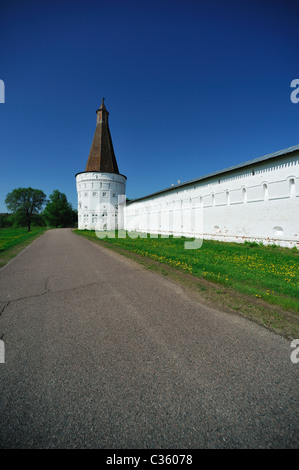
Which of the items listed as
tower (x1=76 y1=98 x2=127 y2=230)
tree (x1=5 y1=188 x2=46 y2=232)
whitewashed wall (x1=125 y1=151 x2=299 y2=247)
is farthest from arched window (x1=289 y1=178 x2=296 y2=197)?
tree (x1=5 y1=188 x2=46 y2=232)

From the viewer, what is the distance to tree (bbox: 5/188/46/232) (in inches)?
2467

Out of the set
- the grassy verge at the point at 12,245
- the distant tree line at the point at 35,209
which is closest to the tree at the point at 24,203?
the distant tree line at the point at 35,209

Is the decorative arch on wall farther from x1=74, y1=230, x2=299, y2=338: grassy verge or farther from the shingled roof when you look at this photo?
the shingled roof

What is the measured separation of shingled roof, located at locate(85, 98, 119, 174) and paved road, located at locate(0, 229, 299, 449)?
44.8m

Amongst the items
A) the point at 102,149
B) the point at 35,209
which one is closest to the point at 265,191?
the point at 102,149

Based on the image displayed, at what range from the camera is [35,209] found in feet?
221

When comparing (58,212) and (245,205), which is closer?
(245,205)

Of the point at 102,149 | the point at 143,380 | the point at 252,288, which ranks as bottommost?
the point at 143,380

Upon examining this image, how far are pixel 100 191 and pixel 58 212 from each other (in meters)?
38.7

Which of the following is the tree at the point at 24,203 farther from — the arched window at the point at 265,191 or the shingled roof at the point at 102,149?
the arched window at the point at 265,191

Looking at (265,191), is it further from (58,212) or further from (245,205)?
(58,212)

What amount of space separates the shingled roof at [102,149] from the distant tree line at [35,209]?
33.4 m
